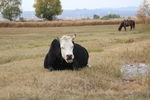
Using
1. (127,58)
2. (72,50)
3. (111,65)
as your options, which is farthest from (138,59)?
(72,50)

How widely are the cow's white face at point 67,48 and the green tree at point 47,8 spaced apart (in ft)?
297

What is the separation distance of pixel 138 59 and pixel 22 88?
7535 mm

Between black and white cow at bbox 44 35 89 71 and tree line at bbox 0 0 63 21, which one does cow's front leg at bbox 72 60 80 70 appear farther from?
tree line at bbox 0 0 63 21

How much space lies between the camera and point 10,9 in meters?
107

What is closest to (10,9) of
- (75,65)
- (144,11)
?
(144,11)

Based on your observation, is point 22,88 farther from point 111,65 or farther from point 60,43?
point 111,65

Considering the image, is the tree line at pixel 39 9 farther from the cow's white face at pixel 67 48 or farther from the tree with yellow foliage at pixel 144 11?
the cow's white face at pixel 67 48

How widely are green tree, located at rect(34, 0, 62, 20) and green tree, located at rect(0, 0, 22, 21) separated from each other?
626 cm

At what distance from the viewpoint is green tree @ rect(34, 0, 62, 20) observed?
103750 mm

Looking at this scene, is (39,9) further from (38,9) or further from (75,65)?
(75,65)

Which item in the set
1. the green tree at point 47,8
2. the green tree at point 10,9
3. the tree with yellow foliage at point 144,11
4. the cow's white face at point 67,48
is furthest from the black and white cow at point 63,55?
the green tree at point 10,9

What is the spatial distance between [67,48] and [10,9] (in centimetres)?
9633

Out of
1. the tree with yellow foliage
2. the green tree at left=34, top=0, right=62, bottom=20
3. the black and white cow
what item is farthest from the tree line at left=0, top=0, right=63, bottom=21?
the black and white cow

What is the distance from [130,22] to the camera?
5769 centimetres
